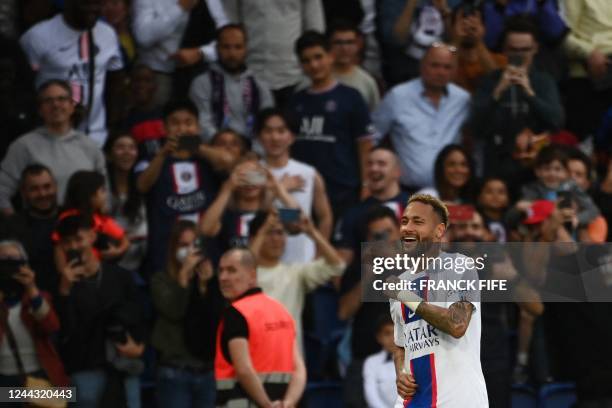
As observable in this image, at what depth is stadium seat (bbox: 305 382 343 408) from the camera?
420 inches

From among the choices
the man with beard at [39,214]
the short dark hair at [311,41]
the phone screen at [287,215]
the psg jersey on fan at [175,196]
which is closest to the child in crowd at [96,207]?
the man with beard at [39,214]

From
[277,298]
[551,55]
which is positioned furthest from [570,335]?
[551,55]

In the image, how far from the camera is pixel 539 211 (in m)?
10.9

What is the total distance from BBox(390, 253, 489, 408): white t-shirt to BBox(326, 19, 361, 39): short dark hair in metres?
5.58

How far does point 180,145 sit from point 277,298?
5.63 feet

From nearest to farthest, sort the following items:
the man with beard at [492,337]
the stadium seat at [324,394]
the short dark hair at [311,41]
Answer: the man with beard at [492,337] < the stadium seat at [324,394] < the short dark hair at [311,41]

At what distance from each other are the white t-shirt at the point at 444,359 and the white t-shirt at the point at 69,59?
5.47m

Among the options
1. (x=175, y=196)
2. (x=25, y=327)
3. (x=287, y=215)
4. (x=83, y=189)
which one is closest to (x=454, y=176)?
(x=287, y=215)

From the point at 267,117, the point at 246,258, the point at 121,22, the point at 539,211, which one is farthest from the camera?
the point at 121,22

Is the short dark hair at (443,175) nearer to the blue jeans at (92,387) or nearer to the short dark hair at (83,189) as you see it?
the short dark hair at (83,189)

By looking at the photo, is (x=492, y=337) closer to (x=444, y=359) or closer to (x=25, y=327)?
(x=444, y=359)

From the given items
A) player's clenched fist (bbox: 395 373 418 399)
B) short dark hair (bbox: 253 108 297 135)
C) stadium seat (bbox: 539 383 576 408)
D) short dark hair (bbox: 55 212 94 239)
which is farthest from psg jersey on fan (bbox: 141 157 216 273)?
player's clenched fist (bbox: 395 373 418 399)

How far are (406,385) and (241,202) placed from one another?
411 cm

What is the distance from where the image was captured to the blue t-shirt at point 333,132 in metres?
12.2
